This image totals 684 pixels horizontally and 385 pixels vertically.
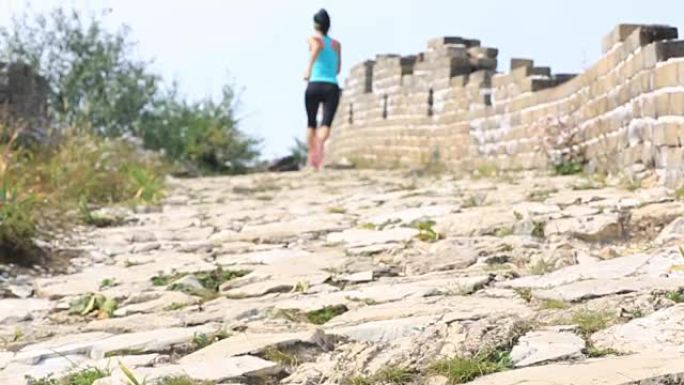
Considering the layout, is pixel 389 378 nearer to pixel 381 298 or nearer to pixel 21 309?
pixel 381 298

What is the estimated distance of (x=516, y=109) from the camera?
10.8m

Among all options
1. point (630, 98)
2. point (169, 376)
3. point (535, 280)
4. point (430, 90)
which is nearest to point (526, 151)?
point (630, 98)

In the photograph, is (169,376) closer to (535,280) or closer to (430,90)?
(535,280)

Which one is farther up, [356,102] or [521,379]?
[356,102]

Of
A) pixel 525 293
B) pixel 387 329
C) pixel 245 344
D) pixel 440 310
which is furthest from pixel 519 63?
pixel 245 344

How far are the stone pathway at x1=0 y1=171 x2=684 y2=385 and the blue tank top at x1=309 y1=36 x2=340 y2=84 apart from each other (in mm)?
4441

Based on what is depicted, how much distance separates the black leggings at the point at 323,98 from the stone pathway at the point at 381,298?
175 inches

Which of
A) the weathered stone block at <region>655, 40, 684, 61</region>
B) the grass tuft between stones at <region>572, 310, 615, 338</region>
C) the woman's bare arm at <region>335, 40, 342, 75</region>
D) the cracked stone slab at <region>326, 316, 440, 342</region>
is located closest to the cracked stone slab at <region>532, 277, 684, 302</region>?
the grass tuft between stones at <region>572, 310, 615, 338</region>

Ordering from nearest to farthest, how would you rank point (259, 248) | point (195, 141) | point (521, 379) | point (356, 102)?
point (521, 379) → point (259, 248) → point (195, 141) → point (356, 102)

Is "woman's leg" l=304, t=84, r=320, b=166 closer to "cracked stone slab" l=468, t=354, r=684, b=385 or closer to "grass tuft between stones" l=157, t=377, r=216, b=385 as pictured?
"grass tuft between stones" l=157, t=377, r=216, b=385

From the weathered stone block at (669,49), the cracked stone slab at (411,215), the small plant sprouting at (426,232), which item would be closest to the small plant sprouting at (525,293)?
the small plant sprouting at (426,232)

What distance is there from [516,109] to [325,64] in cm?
197

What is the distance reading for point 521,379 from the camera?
7.31 feet

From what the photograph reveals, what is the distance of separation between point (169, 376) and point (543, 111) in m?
7.82
